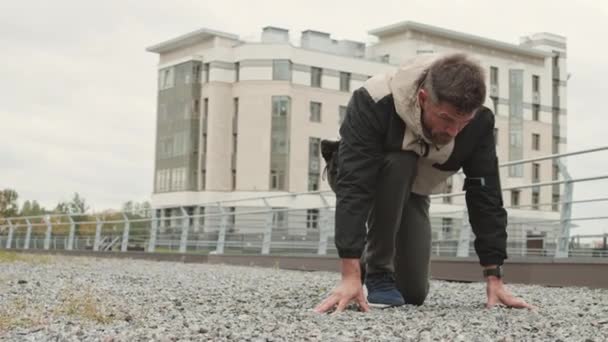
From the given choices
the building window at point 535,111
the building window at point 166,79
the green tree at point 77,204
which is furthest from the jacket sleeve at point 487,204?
the green tree at point 77,204

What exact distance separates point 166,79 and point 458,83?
4687 cm

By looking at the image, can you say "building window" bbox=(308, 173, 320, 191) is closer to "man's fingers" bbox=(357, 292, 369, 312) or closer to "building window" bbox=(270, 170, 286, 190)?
"building window" bbox=(270, 170, 286, 190)

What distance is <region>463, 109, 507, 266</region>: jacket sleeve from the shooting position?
12.5ft

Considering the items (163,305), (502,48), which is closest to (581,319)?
(163,305)

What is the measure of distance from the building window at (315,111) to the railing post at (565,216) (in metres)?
38.8

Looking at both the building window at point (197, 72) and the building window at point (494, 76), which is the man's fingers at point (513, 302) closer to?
the building window at point (197, 72)

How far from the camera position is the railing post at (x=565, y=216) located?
7.67m

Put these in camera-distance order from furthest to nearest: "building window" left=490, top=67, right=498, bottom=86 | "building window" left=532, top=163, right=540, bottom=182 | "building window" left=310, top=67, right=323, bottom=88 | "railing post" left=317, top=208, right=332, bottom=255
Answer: "building window" left=532, top=163, right=540, bottom=182
"building window" left=490, top=67, right=498, bottom=86
"building window" left=310, top=67, right=323, bottom=88
"railing post" left=317, top=208, right=332, bottom=255

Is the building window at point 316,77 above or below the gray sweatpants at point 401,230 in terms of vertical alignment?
above

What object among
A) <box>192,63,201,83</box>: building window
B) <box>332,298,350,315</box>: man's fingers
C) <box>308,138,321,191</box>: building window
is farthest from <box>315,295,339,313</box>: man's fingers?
<box>192,63,201,83</box>: building window

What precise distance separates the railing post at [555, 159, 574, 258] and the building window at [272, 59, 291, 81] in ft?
122

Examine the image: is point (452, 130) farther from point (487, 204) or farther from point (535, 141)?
point (535, 141)

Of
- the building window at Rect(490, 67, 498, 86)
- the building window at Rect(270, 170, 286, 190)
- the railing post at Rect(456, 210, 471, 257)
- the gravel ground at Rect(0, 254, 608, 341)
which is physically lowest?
the gravel ground at Rect(0, 254, 608, 341)

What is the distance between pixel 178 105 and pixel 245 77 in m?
5.04
